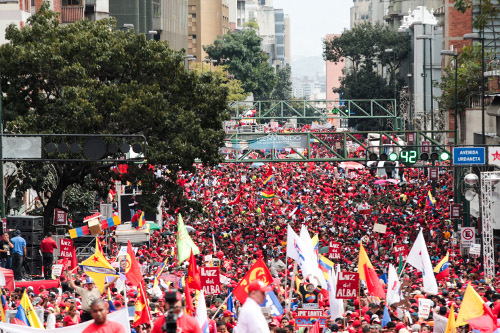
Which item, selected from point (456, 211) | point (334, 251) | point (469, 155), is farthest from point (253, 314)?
point (456, 211)

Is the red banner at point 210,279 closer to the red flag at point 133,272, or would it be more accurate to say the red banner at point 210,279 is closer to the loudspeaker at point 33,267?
the red flag at point 133,272

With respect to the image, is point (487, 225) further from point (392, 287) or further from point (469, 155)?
point (392, 287)

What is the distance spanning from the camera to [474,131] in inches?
1854

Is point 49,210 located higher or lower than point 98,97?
lower

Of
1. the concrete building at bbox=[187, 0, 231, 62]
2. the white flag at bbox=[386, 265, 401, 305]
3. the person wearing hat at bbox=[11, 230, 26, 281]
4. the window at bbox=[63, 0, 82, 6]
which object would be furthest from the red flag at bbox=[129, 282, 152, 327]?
the concrete building at bbox=[187, 0, 231, 62]

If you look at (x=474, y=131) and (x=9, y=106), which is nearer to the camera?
(x=9, y=106)

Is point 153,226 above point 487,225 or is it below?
below

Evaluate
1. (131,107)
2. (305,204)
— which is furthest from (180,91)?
(305,204)

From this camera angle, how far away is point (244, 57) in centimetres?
10956

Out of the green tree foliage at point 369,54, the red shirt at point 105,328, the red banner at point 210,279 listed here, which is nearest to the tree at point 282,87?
the green tree foliage at point 369,54

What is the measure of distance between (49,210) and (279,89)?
5552 inches

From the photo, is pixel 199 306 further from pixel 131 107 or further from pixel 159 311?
→ pixel 131 107

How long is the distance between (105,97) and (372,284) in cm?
1347

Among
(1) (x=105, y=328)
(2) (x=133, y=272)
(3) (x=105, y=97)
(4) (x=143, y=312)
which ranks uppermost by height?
(3) (x=105, y=97)
